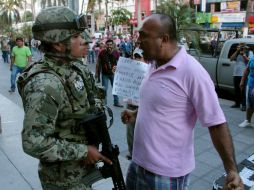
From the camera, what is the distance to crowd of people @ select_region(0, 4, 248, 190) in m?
1.62

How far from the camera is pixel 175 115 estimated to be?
1.80 m

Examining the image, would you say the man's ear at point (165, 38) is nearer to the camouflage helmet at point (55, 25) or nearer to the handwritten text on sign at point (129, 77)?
the camouflage helmet at point (55, 25)

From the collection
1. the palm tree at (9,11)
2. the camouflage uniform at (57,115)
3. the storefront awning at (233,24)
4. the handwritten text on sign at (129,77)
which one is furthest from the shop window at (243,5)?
the palm tree at (9,11)

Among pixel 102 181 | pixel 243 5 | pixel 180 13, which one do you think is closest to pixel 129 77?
pixel 102 181

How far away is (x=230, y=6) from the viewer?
3625 cm

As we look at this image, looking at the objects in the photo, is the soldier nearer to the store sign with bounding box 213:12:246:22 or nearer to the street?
the street

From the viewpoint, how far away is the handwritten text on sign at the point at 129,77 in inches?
154

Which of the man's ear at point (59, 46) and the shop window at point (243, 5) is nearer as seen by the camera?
the man's ear at point (59, 46)

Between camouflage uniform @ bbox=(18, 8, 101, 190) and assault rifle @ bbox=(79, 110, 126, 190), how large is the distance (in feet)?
0.15

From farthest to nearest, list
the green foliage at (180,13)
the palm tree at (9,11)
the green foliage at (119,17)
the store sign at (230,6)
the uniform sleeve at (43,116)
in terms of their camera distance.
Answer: the palm tree at (9,11) < the green foliage at (119,17) < the store sign at (230,6) < the green foliage at (180,13) < the uniform sleeve at (43,116)

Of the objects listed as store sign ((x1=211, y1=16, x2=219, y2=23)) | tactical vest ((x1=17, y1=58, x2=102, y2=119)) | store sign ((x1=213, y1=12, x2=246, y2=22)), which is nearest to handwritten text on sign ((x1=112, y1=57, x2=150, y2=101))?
tactical vest ((x1=17, y1=58, x2=102, y2=119))

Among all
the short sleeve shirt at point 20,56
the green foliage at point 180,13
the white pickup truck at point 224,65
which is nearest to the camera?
the white pickup truck at point 224,65

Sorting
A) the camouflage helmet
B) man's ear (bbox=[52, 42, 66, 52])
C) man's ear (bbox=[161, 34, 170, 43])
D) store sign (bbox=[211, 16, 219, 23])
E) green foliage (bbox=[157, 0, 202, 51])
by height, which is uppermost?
store sign (bbox=[211, 16, 219, 23])

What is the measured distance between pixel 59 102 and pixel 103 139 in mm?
376
